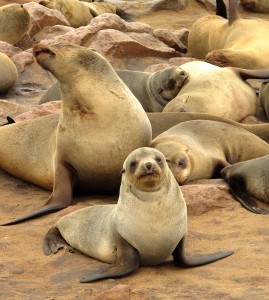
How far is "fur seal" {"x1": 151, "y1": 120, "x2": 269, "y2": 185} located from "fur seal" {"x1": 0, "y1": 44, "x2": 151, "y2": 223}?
12.7 inches

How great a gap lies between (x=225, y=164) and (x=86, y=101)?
118cm

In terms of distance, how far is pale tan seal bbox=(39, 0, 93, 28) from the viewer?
15772 millimetres

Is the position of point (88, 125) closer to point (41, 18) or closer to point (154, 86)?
point (154, 86)

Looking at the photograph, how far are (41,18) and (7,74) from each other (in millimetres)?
3159

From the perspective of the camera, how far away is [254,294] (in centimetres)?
421

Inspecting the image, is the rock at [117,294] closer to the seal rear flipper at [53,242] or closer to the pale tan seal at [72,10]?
the seal rear flipper at [53,242]

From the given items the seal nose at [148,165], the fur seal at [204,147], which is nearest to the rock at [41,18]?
the fur seal at [204,147]

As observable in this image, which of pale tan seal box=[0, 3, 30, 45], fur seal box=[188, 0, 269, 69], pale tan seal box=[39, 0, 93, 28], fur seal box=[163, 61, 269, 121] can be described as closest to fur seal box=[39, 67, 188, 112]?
fur seal box=[163, 61, 269, 121]

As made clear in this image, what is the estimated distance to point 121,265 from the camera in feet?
15.4

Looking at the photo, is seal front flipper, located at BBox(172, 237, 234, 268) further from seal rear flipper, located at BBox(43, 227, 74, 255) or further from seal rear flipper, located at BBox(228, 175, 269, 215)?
seal rear flipper, located at BBox(228, 175, 269, 215)

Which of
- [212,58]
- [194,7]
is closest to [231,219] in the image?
[212,58]

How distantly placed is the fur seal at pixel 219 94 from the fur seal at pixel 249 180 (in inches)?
82.7

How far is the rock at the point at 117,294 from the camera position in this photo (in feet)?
13.1

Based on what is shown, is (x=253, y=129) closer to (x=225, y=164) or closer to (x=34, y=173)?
(x=225, y=164)
